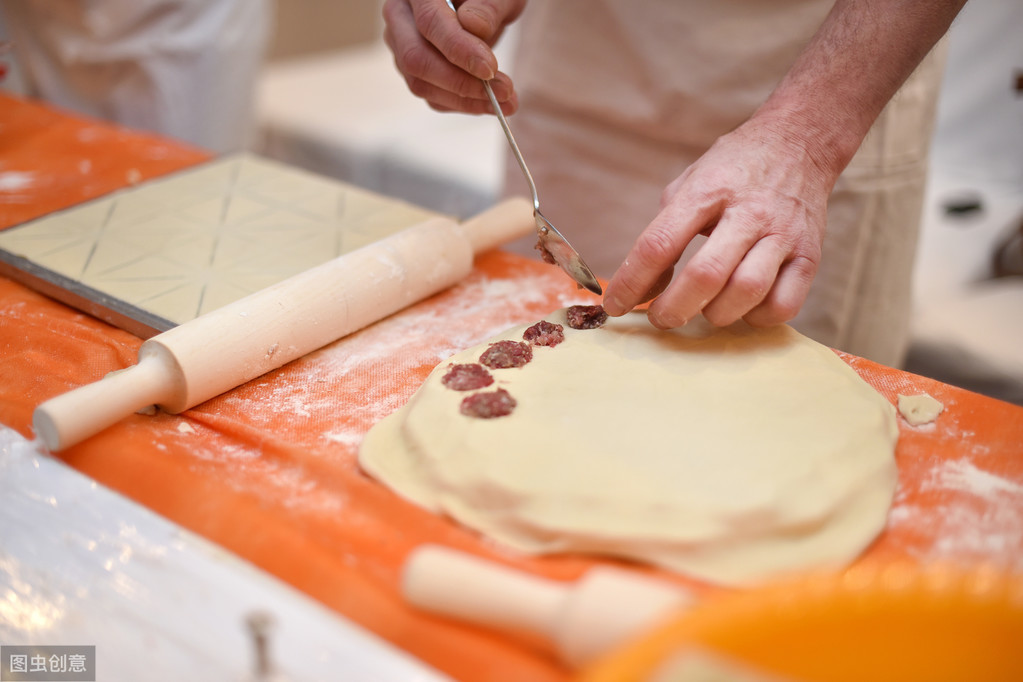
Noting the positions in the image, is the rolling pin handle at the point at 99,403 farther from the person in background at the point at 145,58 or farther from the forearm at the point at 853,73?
the person in background at the point at 145,58

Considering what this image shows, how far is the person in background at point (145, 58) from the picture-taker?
3.01 meters

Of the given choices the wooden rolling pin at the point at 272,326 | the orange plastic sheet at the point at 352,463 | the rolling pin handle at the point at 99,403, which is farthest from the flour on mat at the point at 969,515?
the rolling pin handle at the point at 99,403

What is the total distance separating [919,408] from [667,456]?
1.68 feet

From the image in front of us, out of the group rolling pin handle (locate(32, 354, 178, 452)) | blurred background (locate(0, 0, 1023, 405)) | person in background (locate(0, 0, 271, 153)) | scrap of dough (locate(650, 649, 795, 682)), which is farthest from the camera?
person in background (locate(0, 0, 271, 153))

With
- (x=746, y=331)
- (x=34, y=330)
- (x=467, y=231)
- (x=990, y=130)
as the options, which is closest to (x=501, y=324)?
(x=467, y=231)

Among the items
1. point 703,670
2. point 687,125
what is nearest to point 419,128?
point 687,125

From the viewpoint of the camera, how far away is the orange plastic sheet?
95cm

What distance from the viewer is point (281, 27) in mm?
4988

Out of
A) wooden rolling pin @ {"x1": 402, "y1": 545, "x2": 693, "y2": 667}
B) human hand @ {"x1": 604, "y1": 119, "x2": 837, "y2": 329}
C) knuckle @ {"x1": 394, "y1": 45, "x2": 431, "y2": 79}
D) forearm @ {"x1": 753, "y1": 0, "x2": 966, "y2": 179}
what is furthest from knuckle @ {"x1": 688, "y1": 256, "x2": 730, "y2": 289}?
knuckle @ {"x1": 394, "y1": 45, "x2": 431, "y2": 79}

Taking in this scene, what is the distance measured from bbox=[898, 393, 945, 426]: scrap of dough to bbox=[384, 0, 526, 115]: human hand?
96 cm

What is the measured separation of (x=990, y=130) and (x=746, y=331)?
265 centimetres

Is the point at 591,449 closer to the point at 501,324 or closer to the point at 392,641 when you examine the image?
the point at 392,641

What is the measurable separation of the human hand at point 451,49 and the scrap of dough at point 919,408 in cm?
96

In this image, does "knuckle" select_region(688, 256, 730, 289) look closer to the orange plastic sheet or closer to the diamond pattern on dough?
the orange plastic sheet
